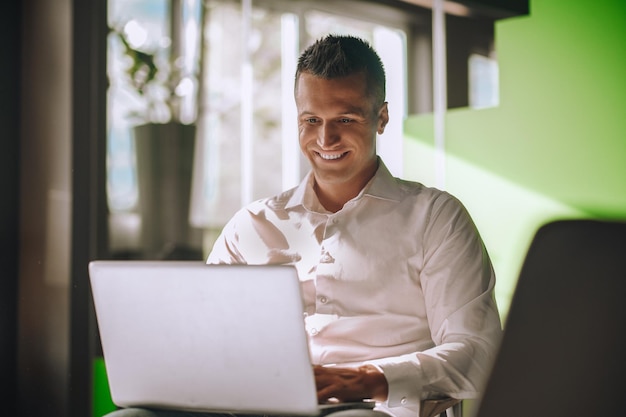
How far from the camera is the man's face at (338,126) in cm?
191

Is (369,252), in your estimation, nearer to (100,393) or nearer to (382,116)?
(382,116)

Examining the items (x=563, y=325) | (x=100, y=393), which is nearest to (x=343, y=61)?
(x=563, y=325)

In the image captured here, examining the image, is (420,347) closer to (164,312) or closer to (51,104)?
(164,312)

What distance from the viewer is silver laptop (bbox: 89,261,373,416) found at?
1209mm

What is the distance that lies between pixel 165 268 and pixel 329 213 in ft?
2.50

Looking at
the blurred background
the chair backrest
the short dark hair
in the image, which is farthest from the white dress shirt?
the blurred background

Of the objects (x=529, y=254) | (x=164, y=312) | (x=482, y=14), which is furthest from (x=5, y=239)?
(x=529, y=254)

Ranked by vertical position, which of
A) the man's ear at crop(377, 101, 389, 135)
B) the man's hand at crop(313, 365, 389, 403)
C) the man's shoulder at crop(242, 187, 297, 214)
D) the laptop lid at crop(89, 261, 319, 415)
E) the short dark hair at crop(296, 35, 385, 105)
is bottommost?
the man's hand at crop(313, 365, 389, 403)

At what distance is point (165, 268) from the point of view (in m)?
1.27

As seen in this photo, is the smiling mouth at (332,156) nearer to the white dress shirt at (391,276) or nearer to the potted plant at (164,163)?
the white dress shirt at (391,276)

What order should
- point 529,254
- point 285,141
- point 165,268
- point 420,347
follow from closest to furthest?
point 529,254 < point 165,268 < point 420,347 < point 285,141

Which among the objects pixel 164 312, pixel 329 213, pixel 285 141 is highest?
pixel 285 141

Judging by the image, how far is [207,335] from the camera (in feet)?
4.11

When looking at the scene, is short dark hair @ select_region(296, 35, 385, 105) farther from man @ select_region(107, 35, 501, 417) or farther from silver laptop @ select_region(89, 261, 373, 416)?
silver laptop @ select_region(89, 261, 373, 416)
